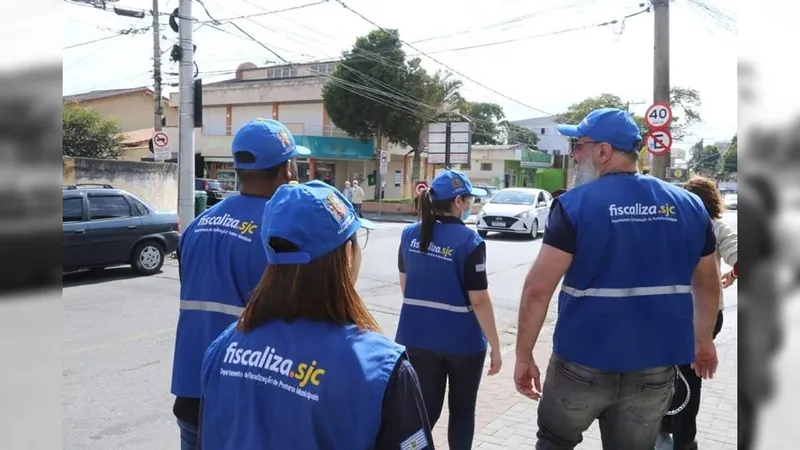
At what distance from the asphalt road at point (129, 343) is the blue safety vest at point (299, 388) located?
311 centimetres

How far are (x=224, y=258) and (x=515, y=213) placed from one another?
1707 centimetres

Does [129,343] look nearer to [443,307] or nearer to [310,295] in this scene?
[443,307]

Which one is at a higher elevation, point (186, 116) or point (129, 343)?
point (186, 116)

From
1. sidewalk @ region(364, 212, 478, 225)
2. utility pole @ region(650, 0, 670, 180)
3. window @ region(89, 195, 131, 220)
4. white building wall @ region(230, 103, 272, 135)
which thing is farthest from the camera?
white building wall @ region(230, 103, 272, 135)

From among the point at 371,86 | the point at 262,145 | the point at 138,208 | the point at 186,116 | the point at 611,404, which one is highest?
the point at 371,86

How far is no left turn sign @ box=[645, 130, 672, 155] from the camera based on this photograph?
39.7 ft

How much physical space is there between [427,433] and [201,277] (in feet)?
4.69

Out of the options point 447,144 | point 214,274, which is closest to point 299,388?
point 214,274

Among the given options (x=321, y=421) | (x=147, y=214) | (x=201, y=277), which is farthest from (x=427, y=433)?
(x=147, y=214)

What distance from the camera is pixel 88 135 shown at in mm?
26688

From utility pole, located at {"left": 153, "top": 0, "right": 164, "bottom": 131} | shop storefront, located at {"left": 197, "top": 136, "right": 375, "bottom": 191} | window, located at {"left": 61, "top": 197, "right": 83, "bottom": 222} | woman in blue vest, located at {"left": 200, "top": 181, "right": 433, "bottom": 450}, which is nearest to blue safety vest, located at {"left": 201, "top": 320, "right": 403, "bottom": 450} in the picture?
woman in blue vest, located at {"left": 200, "top": 181, "right": 433, "bottom": 450}

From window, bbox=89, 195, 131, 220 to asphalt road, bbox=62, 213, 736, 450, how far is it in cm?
112

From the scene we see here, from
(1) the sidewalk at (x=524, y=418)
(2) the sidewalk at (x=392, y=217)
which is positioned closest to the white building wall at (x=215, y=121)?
(2) the sidewalk at (x=392, y=217)

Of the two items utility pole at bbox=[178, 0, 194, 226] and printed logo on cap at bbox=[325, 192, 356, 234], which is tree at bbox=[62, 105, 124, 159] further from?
printed logo on cap at bbox=[325, 192, 356, 234]
